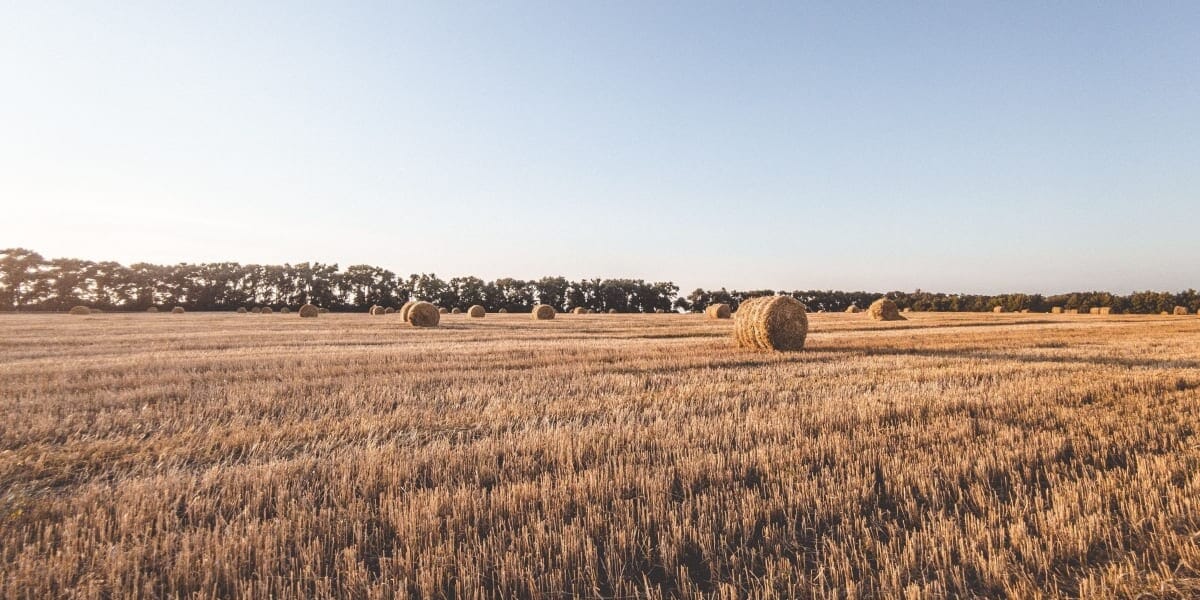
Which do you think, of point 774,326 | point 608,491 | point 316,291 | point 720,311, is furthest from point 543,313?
point 316,291

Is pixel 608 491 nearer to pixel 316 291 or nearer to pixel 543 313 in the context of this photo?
pixel 543 313

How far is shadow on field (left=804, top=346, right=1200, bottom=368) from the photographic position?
9.88 meters

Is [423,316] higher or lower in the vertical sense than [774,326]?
lower

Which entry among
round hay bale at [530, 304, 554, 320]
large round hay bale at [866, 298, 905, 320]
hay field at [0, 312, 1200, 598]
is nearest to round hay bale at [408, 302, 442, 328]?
round hay bale at [530, 304, 554, 320]

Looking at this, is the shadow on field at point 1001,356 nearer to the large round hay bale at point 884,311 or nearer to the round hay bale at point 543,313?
the large round hay bale at point 884,311

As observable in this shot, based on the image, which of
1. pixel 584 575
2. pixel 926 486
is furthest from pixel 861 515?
pixel 584 575

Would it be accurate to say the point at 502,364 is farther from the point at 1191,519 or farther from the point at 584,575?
the point at 1191,519

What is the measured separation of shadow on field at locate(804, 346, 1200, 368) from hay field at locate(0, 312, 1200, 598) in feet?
8.30

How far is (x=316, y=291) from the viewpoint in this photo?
8725 cm

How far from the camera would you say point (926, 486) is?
11.9 feet

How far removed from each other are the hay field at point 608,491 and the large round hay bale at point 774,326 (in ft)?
21.9

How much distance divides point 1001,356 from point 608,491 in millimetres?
11949

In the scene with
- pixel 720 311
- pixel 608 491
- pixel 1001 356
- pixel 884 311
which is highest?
pixel 884 311

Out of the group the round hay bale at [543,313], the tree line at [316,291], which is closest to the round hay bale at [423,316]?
the round hay bale at [543,313]
